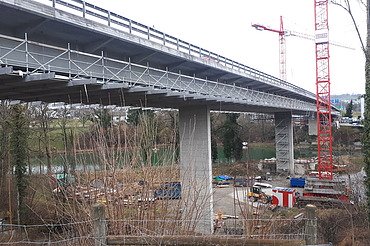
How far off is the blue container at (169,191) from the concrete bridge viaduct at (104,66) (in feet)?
0.73

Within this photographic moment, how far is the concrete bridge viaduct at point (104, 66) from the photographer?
8.05 meters

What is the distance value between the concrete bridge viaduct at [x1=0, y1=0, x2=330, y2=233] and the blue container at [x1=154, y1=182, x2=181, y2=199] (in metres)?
0.22

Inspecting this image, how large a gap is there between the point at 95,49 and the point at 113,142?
232 inches

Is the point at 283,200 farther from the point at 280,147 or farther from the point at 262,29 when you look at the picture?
the point at 262,29

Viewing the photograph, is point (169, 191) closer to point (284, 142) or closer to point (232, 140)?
point (284, 142)

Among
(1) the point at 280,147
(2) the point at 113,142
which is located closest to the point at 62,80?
(2) the point at 113,142

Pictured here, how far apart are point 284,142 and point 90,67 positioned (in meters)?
33.7

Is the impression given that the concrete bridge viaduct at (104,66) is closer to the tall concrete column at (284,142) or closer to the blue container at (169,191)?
the blue container at (169,191)

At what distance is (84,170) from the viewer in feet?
20.3

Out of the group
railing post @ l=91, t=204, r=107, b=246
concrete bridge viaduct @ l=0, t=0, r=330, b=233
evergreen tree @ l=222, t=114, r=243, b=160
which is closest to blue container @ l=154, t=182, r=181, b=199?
concrete bridge viaduct @ l=0, t=0, r=330, b=233

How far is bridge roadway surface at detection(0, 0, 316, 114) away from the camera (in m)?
8.20

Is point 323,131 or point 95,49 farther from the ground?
point 95,49

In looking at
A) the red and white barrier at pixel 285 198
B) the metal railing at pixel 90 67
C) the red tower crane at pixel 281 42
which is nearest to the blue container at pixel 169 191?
the metal railing at pixel 90 67

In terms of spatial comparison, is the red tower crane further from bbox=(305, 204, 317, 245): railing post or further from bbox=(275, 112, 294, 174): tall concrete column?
bbox=(305, 204, 317, 245): railing post
